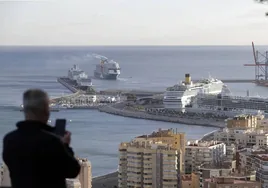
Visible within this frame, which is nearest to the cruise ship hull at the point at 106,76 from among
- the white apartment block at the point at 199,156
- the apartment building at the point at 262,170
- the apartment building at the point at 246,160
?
the white apartment block at the point at 199,156

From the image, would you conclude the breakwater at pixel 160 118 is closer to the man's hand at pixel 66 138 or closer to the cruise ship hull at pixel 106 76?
the cruise ship hull at pixel 106 76

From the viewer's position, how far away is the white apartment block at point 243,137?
31.4ft

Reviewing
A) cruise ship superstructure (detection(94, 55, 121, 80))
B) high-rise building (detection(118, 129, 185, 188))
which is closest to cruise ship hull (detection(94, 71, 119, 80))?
cruise ship superstructure (detection(94, 55, 121, 80))

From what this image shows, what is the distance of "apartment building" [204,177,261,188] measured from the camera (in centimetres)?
577

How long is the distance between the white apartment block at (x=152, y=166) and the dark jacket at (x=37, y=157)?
20.0 ft

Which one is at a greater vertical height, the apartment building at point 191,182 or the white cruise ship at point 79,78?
the white cruise ship at point 79,78

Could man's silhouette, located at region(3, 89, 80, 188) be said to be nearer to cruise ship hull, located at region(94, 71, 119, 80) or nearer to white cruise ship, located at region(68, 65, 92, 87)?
A: white cruise ship, located at region(68, 65, 92, 87)

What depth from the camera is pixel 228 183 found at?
578 centimetres

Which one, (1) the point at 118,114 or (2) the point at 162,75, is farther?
(2) the point at 162,75

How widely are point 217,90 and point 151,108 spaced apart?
2922 millimetres

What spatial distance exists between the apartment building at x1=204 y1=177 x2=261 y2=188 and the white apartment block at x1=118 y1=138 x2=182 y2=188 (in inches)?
35.9

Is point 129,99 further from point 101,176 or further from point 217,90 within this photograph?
point 101,176

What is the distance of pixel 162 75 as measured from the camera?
29469mm

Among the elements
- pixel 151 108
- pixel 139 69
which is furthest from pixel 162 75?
pixel 151 108
